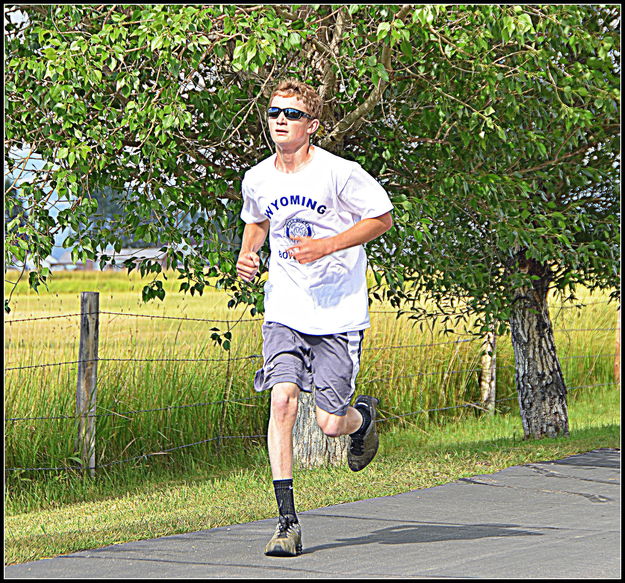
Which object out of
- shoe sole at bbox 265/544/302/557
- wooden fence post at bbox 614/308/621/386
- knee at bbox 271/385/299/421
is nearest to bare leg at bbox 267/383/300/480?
knee at bbox 271/385/299/421

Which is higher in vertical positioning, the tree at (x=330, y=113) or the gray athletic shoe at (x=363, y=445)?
the tree at (x=330, y=113)

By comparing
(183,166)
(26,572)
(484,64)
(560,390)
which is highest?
(484,64)

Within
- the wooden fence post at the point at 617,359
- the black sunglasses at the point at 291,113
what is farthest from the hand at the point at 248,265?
the wooden fence post at the point at 617,359

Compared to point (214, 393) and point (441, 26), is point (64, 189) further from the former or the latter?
point (214, 393)

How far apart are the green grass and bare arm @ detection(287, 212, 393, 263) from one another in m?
1.83

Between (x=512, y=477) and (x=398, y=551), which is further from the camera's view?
(x=512, y=477)

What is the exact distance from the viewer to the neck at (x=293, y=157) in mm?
4984

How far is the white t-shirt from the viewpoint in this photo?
4.94m

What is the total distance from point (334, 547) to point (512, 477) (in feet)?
8.62

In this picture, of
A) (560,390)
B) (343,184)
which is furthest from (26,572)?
(560,390)

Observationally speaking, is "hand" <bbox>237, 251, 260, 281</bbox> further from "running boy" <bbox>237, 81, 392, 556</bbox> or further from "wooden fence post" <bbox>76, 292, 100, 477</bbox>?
"wooden fence post" <bbox>76, 292, 100, 477</bbox>

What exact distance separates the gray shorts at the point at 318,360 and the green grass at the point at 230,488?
1.16 meters

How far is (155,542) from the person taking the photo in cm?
520

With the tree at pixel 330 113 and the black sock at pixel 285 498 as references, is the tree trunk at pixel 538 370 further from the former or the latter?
the black sock at pixel 285 498
